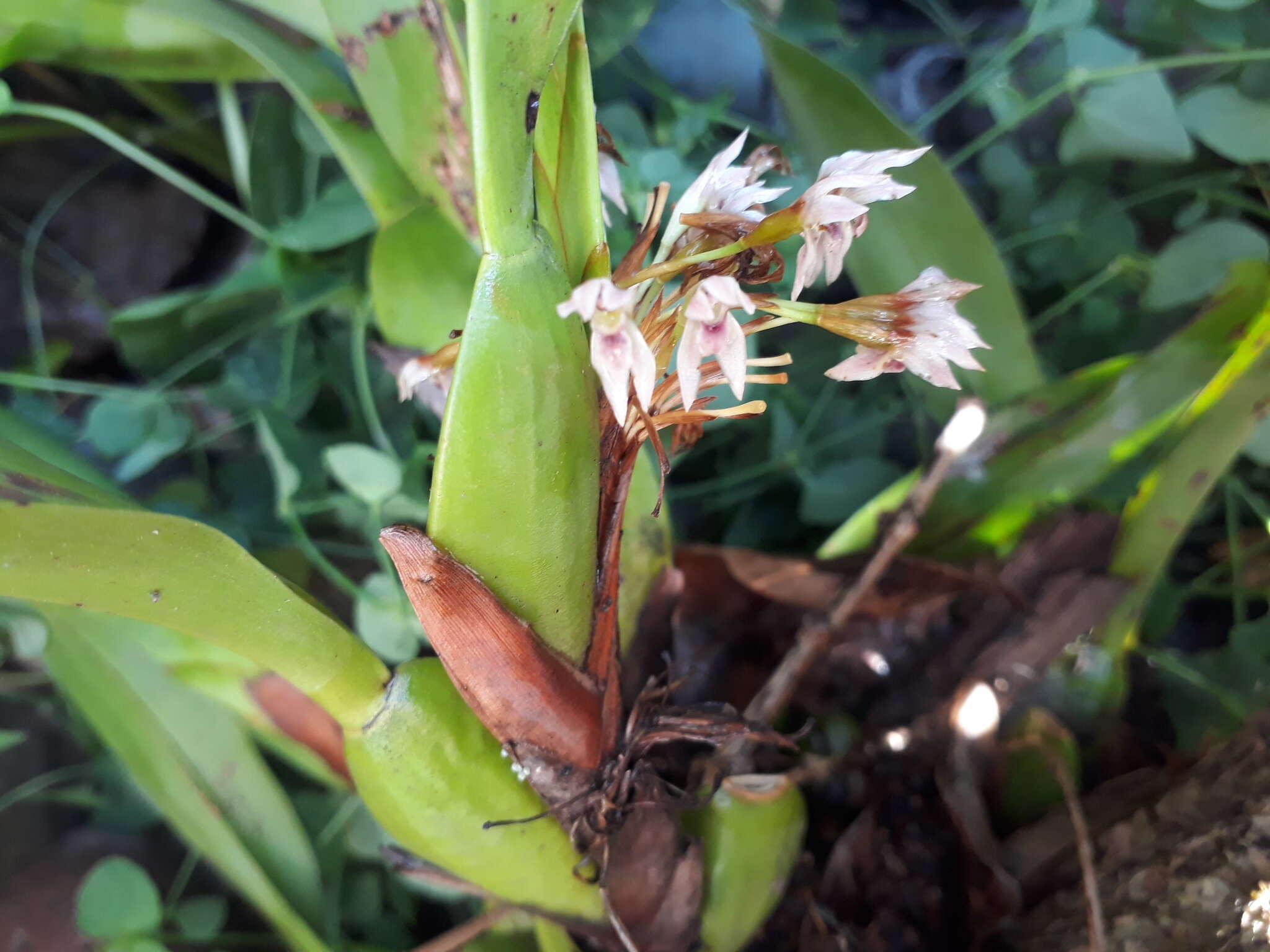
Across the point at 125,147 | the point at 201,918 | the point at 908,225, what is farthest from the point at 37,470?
the point at 908,225

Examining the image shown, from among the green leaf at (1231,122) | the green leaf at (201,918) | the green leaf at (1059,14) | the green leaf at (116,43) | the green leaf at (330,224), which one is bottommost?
the green leaf at (201,918)

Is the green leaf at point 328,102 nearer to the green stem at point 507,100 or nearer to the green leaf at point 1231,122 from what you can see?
the green stem at point 507,100

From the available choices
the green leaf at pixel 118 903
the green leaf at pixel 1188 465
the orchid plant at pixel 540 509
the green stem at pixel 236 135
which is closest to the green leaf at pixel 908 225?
the green leaf at pixel 1188 465

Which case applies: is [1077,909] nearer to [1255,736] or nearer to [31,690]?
[1255,736]

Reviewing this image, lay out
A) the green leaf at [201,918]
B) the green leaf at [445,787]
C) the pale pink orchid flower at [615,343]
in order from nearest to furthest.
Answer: the pale pink orchid flower at [615,343] → the green leaf at [445,787] → the green leaf at [201,918]

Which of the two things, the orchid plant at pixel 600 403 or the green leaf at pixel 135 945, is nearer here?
the orchid plant at pixel 600 403

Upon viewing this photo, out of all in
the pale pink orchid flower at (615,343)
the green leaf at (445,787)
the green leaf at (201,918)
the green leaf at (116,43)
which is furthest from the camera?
the green leaf at (201,918)

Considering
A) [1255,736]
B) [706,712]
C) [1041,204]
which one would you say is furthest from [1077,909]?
[1041,204]

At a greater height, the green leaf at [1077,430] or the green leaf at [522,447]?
the green leaf at [522,447]
